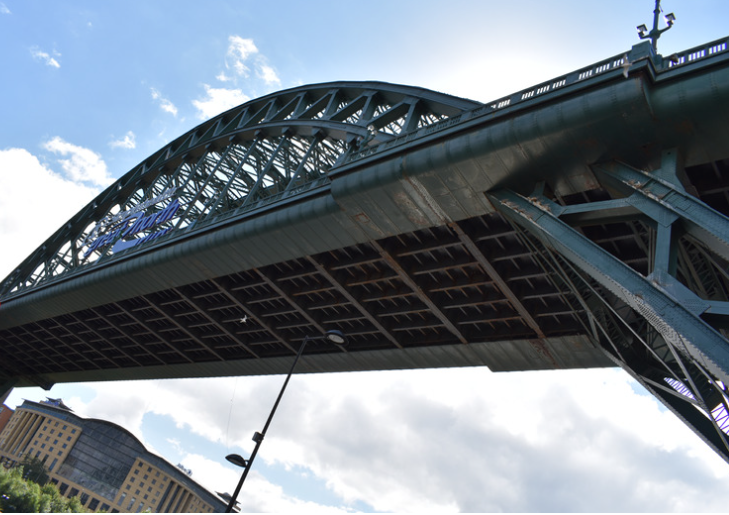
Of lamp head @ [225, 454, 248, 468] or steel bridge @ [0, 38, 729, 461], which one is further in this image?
lamp head @ [225, 454, 248, 468]

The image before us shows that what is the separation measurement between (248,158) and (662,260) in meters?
37.3

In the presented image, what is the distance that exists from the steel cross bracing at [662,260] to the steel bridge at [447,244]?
0.22ft

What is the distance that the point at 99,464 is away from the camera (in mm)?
164375

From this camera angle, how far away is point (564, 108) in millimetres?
17844

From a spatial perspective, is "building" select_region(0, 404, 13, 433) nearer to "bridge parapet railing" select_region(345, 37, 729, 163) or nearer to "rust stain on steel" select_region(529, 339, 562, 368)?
"rust stain on steel" select_region(529, 339, 562, 368)

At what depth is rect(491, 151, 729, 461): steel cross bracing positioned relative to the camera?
12.4 meters

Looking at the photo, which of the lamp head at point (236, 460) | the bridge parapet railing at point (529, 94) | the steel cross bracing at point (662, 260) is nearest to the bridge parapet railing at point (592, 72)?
the bridge parapet railing at point (529, 94)

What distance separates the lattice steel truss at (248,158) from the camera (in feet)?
105

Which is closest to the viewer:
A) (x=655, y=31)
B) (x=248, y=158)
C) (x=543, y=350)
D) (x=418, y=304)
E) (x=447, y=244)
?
(x=655, y=31)

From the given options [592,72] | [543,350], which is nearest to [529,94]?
[592,72]

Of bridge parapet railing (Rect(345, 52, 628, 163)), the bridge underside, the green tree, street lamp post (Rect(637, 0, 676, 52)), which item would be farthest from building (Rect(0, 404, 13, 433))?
street lamp post (Rect(637, 0, 676, 52))

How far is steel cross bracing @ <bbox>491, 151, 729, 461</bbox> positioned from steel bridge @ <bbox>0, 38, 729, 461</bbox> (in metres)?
0.07

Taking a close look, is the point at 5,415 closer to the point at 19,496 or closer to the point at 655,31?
the point at 19,496

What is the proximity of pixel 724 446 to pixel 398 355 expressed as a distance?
→ 68.9 feet
